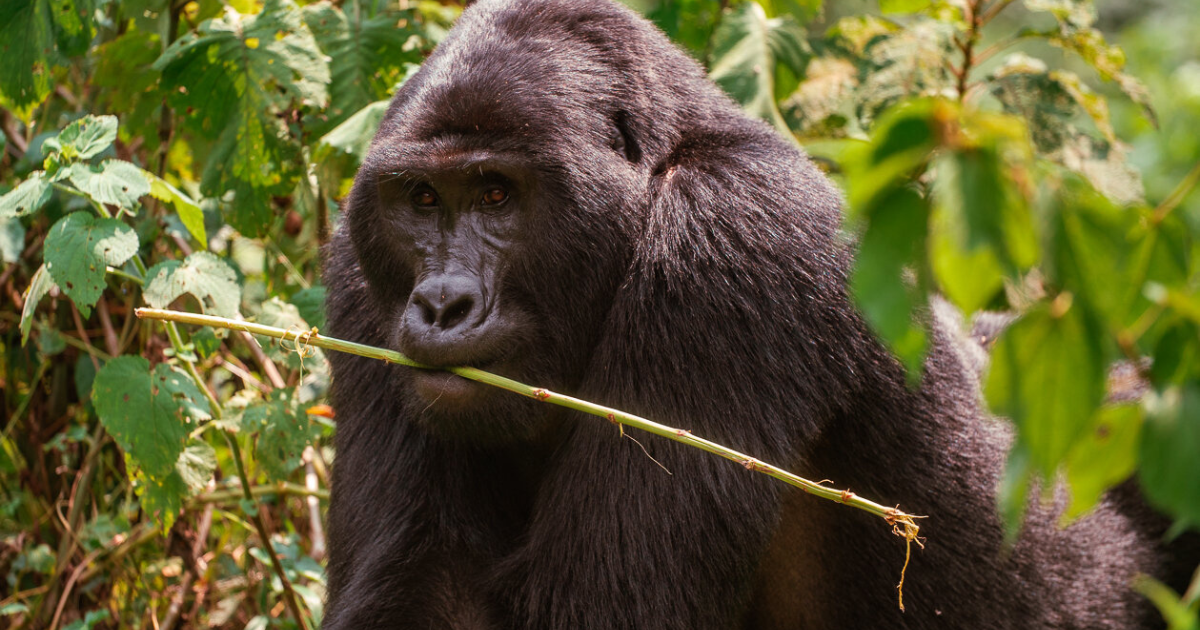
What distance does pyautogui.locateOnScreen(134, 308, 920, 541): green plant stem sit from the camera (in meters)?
2.40

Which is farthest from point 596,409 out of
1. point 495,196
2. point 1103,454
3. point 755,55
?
point 755,55

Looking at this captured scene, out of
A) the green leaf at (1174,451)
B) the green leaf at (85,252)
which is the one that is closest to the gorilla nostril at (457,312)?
the green leaf at (85,252)

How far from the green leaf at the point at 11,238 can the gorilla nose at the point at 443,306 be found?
7.76 feet

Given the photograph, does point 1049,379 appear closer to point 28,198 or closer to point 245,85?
point 28,198

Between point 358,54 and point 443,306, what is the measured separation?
2137 mm

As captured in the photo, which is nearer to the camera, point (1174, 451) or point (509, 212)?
point (1174, 451)

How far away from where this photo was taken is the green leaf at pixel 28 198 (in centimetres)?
348

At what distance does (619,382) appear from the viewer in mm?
2938

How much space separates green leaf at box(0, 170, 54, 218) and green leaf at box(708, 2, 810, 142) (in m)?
2.63

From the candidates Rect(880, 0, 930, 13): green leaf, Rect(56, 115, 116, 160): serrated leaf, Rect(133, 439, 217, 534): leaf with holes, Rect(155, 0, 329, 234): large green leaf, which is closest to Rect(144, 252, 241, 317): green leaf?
Rect(56, 115, 116, 160): serrated leaf

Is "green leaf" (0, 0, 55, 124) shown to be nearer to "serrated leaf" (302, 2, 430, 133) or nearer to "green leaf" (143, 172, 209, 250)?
"green leaf" (143, 172, 209, 250)

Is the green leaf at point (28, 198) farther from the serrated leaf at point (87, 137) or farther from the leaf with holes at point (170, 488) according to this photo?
the leaf with holes at point (170, 488)

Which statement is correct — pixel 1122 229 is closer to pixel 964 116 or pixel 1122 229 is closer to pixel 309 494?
pixel 964 116

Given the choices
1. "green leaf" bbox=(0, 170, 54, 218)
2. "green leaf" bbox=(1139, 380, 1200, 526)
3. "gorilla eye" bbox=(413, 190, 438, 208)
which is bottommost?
"green leaf" bbox=(0, 170, 54, 218)
